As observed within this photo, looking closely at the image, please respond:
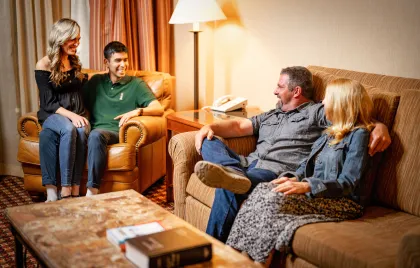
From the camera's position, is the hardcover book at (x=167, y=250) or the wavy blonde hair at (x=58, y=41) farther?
the wavy blonde hair at (x=58, y=41)

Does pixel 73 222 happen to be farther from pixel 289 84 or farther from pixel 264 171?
pixel 289 84

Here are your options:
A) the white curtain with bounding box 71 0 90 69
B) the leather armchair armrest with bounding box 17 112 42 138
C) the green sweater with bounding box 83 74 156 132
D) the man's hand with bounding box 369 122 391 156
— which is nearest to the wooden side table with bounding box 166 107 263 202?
the green sweater with bounding box 83 74 156 132

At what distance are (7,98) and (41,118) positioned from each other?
891mm

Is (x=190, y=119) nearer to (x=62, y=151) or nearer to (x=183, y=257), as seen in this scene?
(x=62, y=151)

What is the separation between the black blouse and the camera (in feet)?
11.9

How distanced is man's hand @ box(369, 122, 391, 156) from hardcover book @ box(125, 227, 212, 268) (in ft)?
3.04

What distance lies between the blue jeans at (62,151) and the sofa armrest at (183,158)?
0.80 metres

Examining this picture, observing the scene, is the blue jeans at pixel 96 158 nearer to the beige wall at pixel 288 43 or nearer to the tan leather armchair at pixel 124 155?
the tan leather armchair at pixel 124 155

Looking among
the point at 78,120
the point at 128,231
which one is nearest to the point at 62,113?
the point at 78,120

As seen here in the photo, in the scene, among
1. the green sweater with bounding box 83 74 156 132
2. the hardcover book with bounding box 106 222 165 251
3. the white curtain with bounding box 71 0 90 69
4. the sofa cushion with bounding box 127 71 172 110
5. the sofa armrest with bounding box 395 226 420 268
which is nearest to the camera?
the sofa armrest with bounding box 395 226 420 268

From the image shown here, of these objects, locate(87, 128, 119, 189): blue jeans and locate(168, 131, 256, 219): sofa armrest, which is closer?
locate(168, 131, 256, 219): sofa armrest

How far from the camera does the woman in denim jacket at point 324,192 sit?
2.29 metres

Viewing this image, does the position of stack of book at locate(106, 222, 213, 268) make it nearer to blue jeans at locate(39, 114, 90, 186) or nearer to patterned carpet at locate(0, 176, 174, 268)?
patterned carpet at locate(0, 176, 174, 268)

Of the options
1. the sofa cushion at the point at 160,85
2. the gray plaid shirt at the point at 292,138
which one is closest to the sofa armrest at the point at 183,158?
the gray plaid shirt at the point at 292,138
